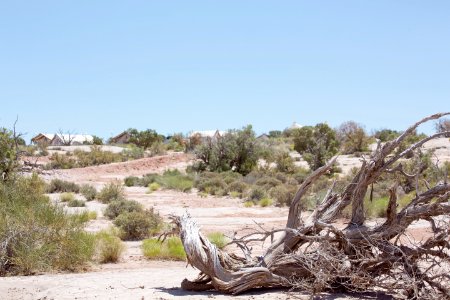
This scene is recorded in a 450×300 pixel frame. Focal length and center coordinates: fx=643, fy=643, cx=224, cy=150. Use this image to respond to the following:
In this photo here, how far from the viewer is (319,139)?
39.5m

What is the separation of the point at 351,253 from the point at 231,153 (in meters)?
30.8

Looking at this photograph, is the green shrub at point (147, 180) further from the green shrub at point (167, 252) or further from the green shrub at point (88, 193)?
the green shrub at point (167, 252)

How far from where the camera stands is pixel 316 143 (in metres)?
41.7

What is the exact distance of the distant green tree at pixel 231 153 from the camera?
39200 mm

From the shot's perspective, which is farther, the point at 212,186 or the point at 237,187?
the point at 212,186

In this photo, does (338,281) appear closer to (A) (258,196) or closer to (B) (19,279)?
(B) (19,279)

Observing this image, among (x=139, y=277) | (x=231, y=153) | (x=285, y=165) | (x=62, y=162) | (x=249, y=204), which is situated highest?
(x=231, y=153)

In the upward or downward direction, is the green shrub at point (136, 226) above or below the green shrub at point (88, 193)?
below

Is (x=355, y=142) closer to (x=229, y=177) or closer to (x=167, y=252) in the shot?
(x=229, y=177)

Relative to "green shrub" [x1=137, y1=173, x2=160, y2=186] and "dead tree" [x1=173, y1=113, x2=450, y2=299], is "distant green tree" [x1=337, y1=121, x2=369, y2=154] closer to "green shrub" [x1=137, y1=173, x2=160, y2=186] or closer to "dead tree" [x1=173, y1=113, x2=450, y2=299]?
"green shrub" [x1=137, y1=173, x2=160, y2=186]

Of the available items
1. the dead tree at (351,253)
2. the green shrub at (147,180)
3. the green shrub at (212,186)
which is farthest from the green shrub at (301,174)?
the dead tree at (351,253)

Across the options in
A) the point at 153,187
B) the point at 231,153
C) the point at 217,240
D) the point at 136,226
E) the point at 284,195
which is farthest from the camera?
the point at 231,153

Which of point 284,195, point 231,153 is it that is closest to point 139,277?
point 284,195

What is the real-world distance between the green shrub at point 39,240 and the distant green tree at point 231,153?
25.9 meters
